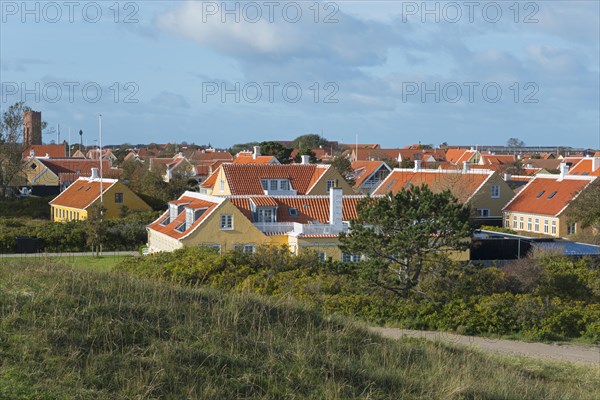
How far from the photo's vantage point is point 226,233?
1266 inches

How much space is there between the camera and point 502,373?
1262 cm

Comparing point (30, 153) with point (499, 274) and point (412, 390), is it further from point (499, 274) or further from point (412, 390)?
point (412, 390)

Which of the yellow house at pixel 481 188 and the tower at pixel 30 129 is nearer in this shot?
the yellow house at pixel 481 188

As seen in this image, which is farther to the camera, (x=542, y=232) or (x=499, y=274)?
(x=542, y=232)

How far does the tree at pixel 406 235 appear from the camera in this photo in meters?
22.5

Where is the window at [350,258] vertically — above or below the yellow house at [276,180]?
below

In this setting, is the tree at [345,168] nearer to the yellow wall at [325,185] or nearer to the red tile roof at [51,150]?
the yellow wall at [325,185]

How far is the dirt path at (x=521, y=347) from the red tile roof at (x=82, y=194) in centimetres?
3372

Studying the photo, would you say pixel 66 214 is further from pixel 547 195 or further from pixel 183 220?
pixel 547 195

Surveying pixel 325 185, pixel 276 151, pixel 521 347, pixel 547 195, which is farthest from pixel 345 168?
pixel 521 347

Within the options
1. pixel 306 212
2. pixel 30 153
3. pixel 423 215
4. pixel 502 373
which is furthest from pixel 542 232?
pixel 30 153

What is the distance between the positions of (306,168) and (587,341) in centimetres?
2824

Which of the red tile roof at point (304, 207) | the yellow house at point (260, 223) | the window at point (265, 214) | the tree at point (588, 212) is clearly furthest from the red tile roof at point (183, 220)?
the tree at point (588, 212)

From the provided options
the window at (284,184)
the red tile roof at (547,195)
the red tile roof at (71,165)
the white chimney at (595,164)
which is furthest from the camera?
the red tile roof at (71,165)
